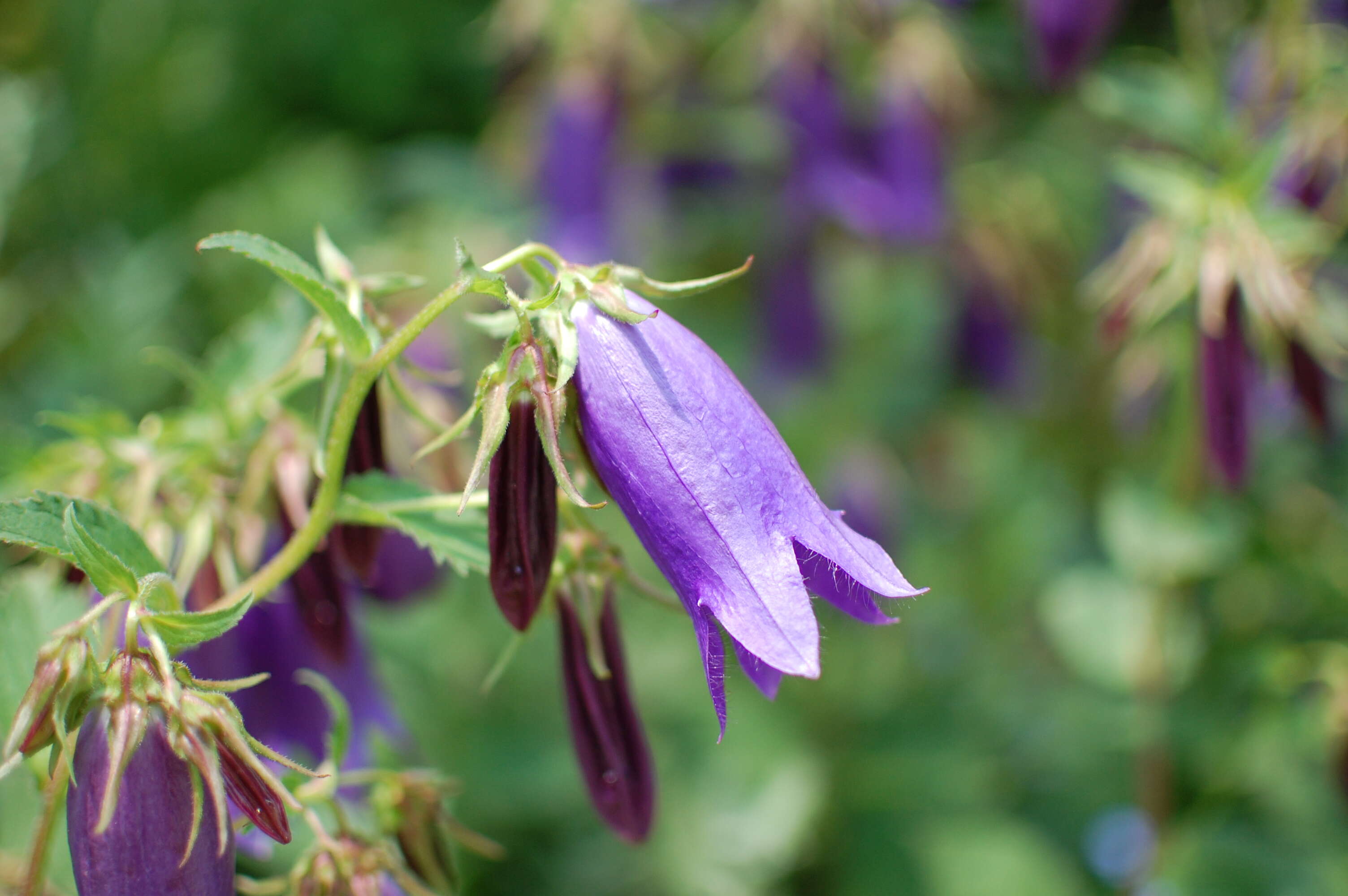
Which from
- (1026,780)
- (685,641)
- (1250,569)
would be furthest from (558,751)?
(1250,569)

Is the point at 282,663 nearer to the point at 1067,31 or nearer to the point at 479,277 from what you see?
the point at 479,277

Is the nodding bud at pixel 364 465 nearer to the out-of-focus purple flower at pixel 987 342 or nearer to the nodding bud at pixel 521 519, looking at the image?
the nodding bud at pixel 521 519

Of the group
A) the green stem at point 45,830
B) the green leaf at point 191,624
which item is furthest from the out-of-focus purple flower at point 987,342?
the green stem at point 45,830

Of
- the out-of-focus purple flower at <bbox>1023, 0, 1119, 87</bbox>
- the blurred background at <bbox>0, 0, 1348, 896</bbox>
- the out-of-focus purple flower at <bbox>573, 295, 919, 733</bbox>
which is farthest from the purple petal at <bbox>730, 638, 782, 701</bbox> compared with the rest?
the out-of-focus purple flower at <bbox>1023, 0, 1119, 87</bbox>

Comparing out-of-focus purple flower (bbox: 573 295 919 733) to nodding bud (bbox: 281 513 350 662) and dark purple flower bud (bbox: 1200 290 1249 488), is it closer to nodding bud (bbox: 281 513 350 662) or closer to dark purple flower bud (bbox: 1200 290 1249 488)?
nodding bud (bbox: 281 513 350 662)

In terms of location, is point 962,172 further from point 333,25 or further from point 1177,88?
point 333,25

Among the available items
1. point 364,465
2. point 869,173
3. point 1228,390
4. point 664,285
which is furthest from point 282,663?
point 869,173
